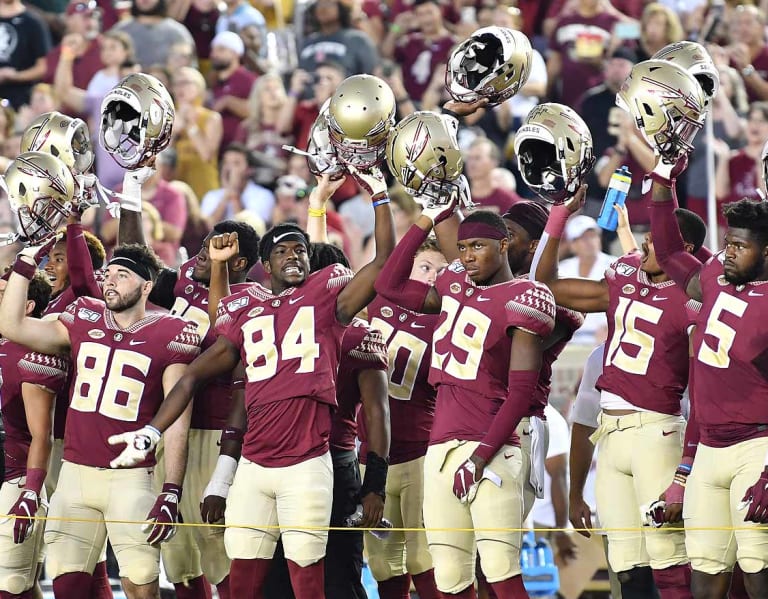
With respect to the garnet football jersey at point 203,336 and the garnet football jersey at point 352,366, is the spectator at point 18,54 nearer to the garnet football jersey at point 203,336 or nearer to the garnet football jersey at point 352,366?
the garnet football jersey at point 203,336

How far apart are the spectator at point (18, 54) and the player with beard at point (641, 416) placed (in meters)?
7.49

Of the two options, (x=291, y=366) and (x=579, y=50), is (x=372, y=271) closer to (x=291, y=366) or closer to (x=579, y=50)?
(x=291, y=366)

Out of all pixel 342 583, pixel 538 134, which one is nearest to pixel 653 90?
pixel 538 134

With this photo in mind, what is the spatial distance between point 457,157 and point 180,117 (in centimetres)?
599

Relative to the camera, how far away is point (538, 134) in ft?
21.7

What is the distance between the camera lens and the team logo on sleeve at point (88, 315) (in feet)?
22.9

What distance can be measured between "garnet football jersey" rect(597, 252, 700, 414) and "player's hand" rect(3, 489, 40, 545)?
265 centimetres

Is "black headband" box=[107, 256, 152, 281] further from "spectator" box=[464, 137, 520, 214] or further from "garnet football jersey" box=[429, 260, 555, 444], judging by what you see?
"spectator" box=[464, 137, 520, 214]

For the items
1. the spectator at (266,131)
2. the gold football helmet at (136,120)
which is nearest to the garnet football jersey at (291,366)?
the gold football helmet at (136,120)

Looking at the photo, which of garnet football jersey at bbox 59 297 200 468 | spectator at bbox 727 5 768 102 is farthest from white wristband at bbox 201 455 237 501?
spectator at bbox 727 5 768 102

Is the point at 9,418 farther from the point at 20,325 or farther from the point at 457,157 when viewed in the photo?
the point at 457,157

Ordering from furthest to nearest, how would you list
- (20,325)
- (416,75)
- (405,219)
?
(416,75) < (405,219) < (20,325)

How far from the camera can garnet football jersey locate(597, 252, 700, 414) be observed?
657 centimetres

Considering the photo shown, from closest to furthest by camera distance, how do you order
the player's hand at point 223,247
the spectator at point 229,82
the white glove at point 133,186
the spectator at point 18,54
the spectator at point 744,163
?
the player's hand at point 223,247 → the white glove at point 133,186 → the spectator at point 744,163 → the spectator at point 229,82 → the spectator at point 18,54
